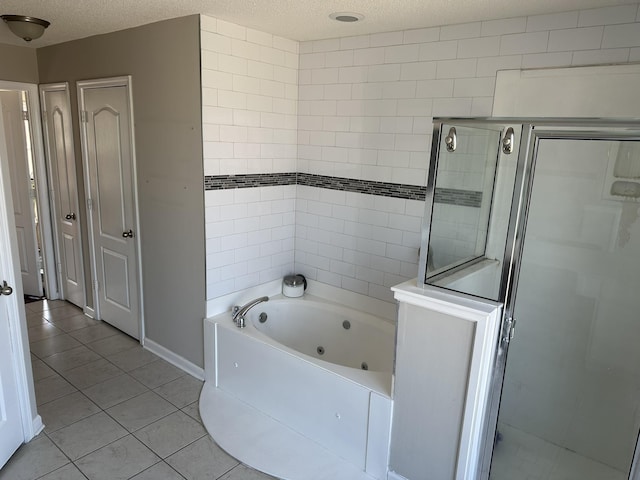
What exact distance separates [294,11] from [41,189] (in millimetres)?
3211

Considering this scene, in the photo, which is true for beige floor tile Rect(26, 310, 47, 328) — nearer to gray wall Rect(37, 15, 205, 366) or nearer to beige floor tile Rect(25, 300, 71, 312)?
beige floor tile Rect(25, 300, 71, 312)

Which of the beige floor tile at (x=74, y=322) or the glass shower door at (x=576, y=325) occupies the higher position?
the glass shower door at (x=576, y=325)

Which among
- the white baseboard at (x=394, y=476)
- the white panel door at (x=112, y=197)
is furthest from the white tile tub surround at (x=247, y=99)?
the white baseboard at (x=394, y=476)

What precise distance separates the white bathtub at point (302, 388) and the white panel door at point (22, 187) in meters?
2.57

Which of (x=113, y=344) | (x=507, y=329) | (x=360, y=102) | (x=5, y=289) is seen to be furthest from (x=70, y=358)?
(x=507, y=329)

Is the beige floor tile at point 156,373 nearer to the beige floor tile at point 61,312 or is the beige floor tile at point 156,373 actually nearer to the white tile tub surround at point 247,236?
the white tile tub surround at point 247,236

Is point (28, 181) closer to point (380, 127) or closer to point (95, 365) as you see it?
point (95, 365)

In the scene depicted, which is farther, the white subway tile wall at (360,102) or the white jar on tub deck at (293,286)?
the white jar on tub deck at (293,286)

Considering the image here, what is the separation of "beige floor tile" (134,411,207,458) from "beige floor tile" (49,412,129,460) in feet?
0.49

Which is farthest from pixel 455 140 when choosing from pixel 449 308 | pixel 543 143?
pixel 449 308

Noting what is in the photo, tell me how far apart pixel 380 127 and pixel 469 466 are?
2.12 meters

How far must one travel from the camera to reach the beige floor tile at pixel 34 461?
238 cm

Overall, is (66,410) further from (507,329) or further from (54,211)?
(507,329)

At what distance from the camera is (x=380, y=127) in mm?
3168
